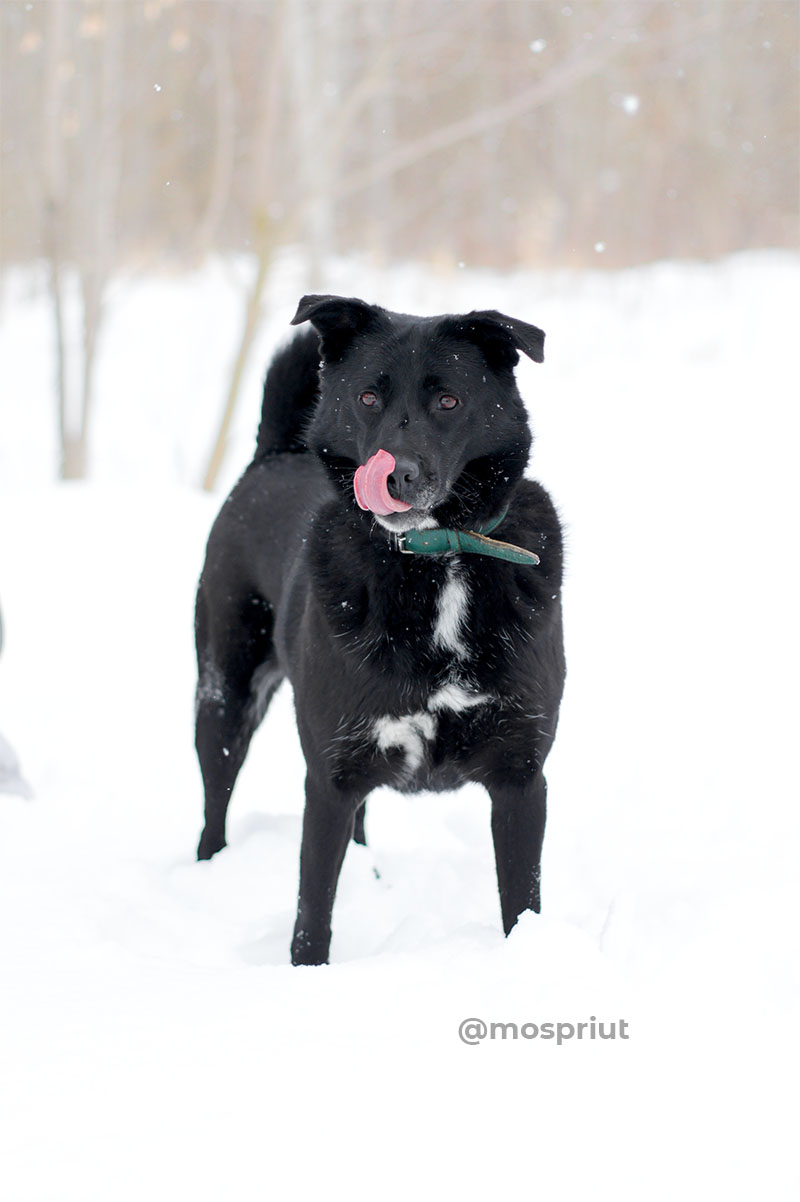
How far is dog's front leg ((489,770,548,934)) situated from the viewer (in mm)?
2344

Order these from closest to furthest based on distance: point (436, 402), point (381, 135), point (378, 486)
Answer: point (378, 486) < point (436, 402) < point (381, 135)

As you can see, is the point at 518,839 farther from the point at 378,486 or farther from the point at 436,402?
the point at 436,402

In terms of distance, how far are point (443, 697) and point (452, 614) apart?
0.17 metres

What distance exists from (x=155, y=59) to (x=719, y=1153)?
7545mm

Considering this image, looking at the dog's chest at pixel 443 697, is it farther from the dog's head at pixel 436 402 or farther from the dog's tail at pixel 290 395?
the dog's tail at pixel 290 395

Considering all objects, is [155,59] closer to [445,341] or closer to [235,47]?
[235,47]

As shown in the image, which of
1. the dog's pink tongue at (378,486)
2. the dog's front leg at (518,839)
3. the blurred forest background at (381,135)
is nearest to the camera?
the dog's pink tongue at (378,486)

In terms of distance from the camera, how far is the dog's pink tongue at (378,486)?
206 centimetres

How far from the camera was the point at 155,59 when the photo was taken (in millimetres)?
7316

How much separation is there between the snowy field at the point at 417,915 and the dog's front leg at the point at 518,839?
150 millimetres

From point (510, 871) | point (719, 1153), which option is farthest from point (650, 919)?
point (719, 1153)

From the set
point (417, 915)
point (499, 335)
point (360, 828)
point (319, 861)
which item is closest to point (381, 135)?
point (360, 828)

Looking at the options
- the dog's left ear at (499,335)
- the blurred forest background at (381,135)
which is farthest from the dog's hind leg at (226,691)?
the blurred forest background at (381,135)

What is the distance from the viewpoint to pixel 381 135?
9.37m
